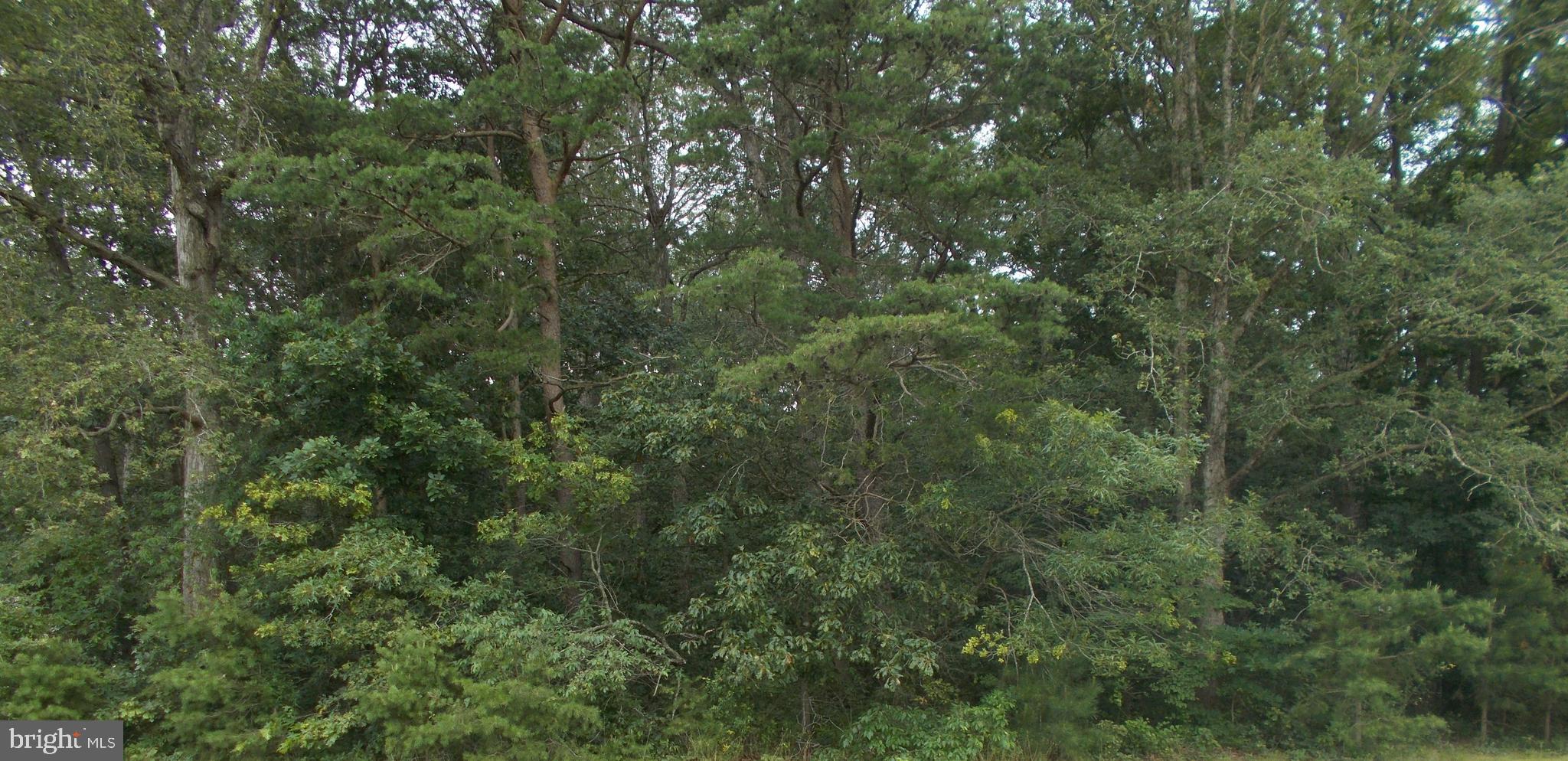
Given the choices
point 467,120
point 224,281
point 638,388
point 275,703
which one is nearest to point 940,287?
point 638,388

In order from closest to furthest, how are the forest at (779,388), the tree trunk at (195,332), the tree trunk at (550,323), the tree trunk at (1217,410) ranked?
the forest at (779,388), the tree trunk at (195,332), the tree trunk at (550,323), the tree trunk at (1217,410)

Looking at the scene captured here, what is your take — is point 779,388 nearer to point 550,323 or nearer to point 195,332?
point 550,323

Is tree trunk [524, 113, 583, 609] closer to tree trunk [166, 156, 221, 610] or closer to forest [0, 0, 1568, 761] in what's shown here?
forest [0, 0, 1568, 761]

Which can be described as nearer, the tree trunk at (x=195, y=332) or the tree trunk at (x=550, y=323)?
the tree trunk at (x=195, y=332)

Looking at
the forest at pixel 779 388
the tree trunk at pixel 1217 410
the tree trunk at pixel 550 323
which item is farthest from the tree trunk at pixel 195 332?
the tree trunk at pixel 1217 410

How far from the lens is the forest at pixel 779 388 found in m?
7.75

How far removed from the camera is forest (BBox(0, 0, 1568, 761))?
7746 mm

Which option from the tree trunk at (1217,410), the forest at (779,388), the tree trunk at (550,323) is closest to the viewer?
the forest at (779,388)

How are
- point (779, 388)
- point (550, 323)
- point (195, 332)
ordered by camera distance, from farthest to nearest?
point (550, 323), point (779, 388), point (195, 332)

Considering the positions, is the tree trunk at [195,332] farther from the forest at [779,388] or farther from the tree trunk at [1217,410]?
the tree trunk at [1217,410]

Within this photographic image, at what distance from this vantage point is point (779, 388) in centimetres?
890

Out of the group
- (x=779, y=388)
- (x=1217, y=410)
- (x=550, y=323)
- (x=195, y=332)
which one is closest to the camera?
(x=195, y=332)

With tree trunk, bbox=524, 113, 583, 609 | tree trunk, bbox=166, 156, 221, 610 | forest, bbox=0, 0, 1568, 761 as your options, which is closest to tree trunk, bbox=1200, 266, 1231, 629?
forest, bbox=0, 0, 1568, 761

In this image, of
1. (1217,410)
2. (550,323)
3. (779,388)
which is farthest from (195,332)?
(1217,410)
